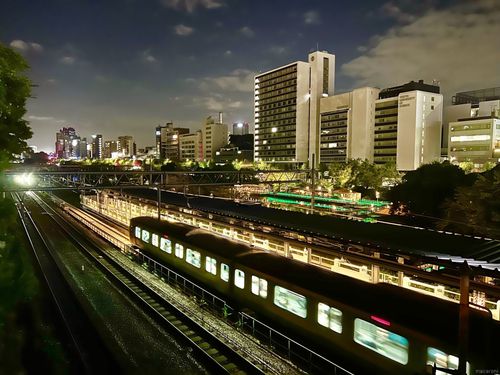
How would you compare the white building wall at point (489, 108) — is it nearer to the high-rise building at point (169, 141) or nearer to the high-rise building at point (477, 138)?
the high-rise building at point (477, 138)

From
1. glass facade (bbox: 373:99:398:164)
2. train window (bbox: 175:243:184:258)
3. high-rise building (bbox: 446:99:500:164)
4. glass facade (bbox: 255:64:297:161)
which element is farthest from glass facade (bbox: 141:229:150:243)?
glass facade (bbox: 255:64:297:161)

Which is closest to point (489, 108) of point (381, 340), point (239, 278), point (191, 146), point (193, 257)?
point (193, 257)

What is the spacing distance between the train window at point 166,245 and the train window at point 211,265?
3887 mm

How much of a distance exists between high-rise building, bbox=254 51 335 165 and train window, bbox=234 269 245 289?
282ft

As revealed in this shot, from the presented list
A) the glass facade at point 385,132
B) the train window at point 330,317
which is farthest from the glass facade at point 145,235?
the glass facade at point 385,132

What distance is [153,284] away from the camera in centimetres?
1656

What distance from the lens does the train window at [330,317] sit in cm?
902

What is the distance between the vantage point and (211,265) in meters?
14.3

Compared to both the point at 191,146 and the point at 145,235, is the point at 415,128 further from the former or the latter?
the point at 191,146

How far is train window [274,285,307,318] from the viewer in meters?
10.1

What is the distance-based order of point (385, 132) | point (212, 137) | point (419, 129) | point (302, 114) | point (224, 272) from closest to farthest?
point (224, 272) < point (419, 129) < point (385, 132) < point (302, 114) < point (212, 137)

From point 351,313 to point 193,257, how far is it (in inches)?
334

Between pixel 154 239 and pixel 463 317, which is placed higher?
pixel 463 317

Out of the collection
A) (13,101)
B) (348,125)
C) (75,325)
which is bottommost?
(75,325)
